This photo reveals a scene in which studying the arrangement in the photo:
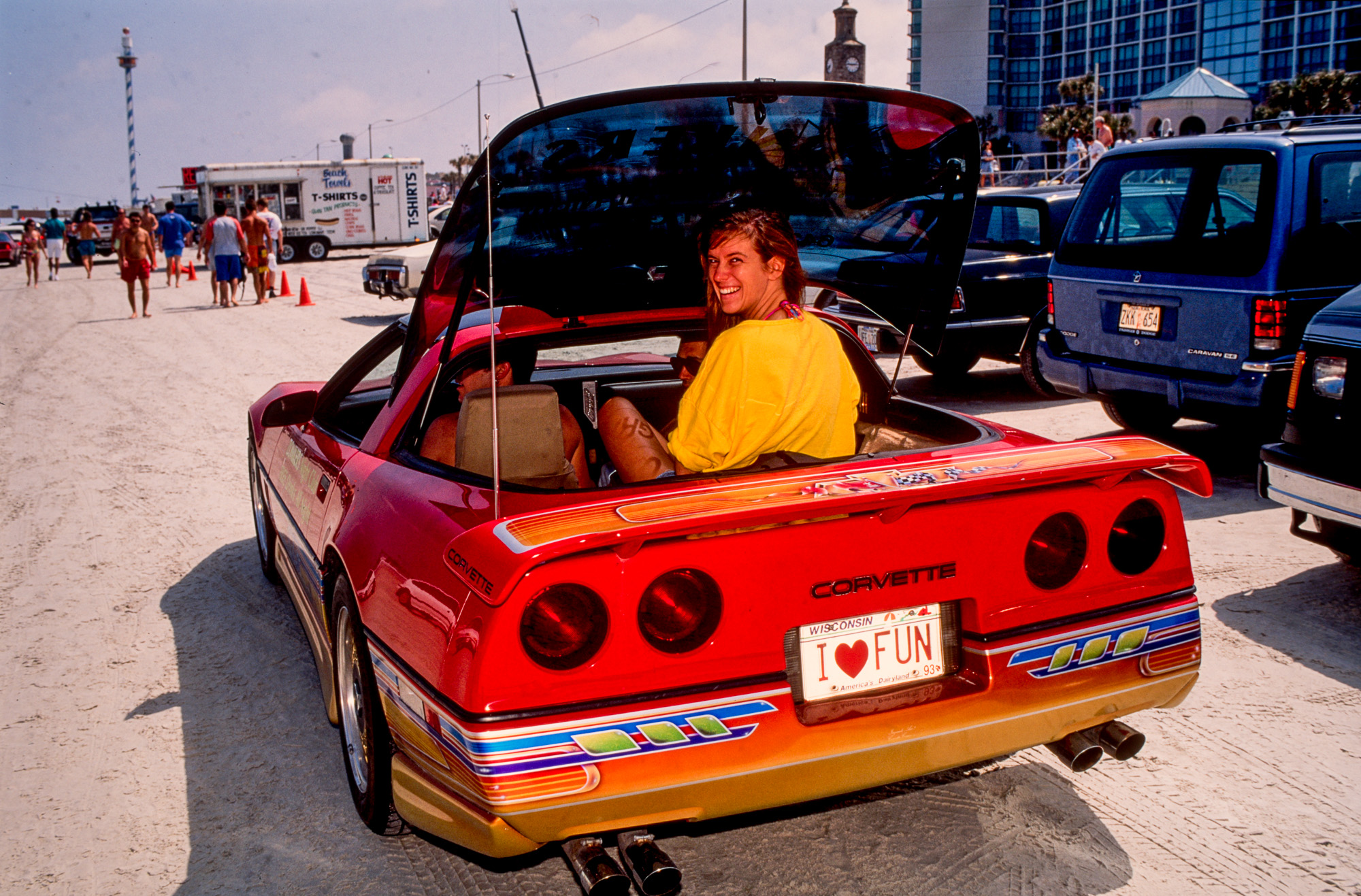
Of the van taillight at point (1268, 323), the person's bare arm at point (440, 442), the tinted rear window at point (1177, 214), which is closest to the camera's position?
the person's bare arm at point (440, 442)

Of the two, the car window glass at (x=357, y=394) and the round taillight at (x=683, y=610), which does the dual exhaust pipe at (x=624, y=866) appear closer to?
the round taillight at (x=683, y=610)

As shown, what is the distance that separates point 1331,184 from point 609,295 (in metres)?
4.67

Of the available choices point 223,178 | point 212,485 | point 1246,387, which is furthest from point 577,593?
point 223,178

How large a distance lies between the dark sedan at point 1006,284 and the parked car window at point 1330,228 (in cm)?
298

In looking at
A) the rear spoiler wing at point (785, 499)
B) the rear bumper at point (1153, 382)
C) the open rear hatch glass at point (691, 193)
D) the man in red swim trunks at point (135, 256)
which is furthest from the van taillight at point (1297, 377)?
the man in red swim trunks at point (135, 256)

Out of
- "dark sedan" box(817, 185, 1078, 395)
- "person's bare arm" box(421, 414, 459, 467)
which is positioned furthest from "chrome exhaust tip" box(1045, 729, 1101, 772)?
"dark sedan" box(817, 185, 1078, 395)

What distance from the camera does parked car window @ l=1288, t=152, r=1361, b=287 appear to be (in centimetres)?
605

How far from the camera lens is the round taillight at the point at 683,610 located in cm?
234

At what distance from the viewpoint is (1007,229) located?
10047 mm

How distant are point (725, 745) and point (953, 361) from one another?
8197 mm

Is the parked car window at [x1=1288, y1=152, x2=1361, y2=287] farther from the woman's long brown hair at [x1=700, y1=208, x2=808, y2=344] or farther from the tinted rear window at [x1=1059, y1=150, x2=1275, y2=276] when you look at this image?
the woman's long brown hair at [x1=700, y1=208, x2=808, y2=344]

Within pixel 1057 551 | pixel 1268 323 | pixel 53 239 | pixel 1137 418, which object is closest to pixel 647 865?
pixel 1057 551

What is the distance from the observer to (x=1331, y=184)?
6.17 meters

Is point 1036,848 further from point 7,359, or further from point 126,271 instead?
point 126,271
